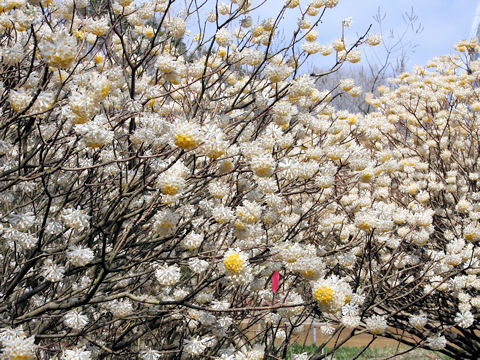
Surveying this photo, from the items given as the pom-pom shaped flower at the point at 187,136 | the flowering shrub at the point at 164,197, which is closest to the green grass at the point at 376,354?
the flowering shrub at the point at 164,197

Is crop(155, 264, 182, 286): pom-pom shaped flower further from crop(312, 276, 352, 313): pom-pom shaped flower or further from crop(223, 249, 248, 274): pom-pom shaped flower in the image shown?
crop(312, 276, 352, 313): pom-pom shaped flower

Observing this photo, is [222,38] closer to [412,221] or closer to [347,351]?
[412,221]

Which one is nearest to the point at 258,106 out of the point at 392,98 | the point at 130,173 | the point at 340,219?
the point at 130,173

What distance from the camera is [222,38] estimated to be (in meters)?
3.14

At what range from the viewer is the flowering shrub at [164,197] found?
2.04 m

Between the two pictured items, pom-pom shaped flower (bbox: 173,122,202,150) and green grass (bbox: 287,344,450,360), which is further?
green grass (bbox: 287,344,450,360)

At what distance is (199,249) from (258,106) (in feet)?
2.92

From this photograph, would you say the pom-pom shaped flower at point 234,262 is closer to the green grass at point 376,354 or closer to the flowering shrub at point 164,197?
the flowering shrub at point 164,197

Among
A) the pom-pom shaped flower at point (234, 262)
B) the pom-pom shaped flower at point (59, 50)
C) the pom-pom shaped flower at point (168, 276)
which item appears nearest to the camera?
the pom-pom shaped flower at point (59, 50)

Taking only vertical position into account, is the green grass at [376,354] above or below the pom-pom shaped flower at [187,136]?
below

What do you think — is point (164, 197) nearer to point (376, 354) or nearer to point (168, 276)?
point (168, 276)

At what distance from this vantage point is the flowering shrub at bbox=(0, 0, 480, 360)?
2.04m

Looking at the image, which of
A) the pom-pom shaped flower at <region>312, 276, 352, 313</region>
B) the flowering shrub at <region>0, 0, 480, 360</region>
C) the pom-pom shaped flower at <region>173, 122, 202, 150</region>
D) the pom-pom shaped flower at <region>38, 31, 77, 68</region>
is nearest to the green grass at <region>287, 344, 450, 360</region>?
the flowering shrub at <region>0, 0, 480, 360</region>

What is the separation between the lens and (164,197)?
2.12 m
